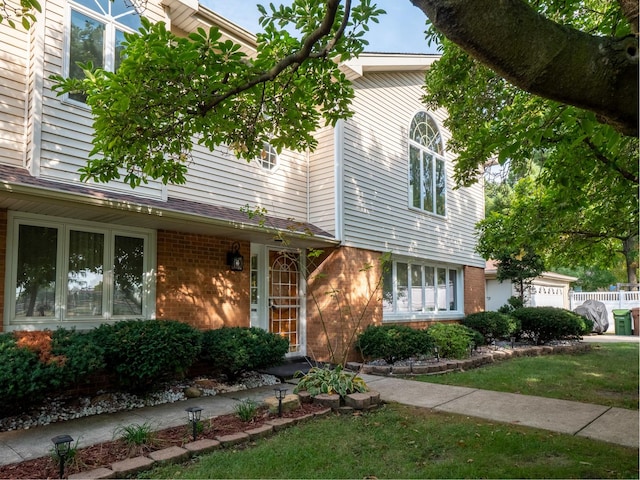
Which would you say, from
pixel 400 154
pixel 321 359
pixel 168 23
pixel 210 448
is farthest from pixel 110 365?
pixel 400 154

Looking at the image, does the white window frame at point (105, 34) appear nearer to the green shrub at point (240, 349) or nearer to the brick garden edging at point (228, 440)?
the green shrub at point (240, 349)

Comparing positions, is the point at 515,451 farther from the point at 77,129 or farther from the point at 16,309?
the point at 77,129

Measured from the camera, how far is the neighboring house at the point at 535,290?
67.1ft

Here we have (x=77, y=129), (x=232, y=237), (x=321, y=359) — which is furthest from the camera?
(x=321, y=359)

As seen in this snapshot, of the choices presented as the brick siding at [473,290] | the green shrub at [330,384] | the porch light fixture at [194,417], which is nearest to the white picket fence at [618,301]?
the brick siding at [473,290]

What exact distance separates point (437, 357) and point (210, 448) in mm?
6614

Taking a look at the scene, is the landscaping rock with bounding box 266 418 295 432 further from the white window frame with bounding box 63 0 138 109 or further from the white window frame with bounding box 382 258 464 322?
the white window frame with bounding box 382 258 464 322

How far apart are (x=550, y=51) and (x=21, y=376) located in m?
5.60

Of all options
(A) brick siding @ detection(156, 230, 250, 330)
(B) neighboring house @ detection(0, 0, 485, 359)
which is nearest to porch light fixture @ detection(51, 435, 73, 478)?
(B) neighboring house @ detection(0, 0, 485, 359)

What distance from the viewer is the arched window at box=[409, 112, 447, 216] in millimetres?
12984

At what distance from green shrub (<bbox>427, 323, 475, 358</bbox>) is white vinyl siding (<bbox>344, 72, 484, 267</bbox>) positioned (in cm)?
229

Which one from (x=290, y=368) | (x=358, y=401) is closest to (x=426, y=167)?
(x=290, y=368)

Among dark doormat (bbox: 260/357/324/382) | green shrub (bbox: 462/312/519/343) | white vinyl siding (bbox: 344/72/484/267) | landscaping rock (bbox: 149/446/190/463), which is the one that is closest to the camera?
landscaping rock (bbox: 149/446/190/463)

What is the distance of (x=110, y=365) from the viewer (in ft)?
20.6
